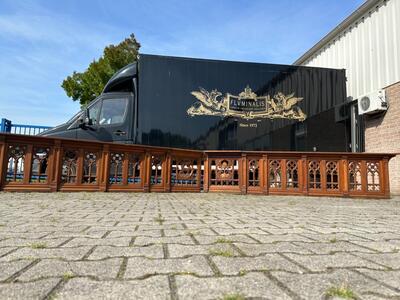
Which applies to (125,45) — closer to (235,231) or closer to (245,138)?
(245,138)

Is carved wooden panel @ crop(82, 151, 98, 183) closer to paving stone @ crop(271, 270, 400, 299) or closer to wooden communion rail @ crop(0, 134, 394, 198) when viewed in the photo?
wooden communion rail @ crop(0, 134, 394, 198)

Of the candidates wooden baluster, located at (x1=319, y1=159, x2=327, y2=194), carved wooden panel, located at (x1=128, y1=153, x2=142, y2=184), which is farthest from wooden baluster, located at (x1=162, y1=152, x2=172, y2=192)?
wooden baluster, located at (x1=319, y1=159, x2=327, y2=194)

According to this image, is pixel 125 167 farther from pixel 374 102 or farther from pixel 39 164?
pixel 374 102

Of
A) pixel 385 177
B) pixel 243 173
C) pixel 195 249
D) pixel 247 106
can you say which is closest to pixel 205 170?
pixel 243 173

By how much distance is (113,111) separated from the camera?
8.92m

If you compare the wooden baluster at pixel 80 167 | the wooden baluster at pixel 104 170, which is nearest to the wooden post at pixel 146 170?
the wooden baluster at pixel 104 170

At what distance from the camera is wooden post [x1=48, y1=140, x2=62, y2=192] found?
24.6 feet

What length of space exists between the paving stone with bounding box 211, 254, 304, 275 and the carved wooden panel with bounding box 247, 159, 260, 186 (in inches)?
273

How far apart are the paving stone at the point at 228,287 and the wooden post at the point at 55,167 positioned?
677 cm

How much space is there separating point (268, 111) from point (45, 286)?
28.0ft

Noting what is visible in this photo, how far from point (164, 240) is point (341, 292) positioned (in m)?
1.46

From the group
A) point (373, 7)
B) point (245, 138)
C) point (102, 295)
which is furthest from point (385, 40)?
point (102, 295)

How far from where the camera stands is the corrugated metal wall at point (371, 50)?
34.1ft

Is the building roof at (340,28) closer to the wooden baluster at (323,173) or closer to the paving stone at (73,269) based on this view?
the wooden baluster at (323,173)
